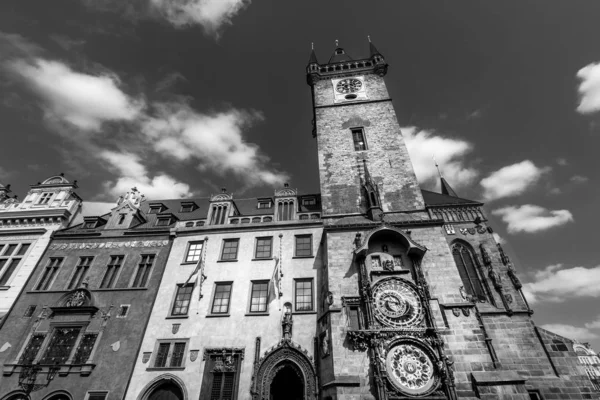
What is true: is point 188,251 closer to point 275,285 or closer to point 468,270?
point 275,285

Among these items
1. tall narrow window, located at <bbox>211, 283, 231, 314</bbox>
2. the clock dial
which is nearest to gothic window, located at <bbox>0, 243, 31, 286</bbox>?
tall narrow window, located at <bbox>211, 283, 231, 314</bbox>

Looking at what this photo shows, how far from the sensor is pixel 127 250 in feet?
72.3

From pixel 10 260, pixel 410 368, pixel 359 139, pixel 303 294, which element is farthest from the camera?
pixel 359 139

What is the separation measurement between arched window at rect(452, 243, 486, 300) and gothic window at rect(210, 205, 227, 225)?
17166 mm

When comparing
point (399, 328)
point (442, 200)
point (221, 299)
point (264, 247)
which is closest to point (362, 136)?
point (442, 200)

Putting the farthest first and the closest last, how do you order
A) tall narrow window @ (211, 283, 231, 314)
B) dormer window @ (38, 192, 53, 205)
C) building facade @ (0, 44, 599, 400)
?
dormer window @ (38, 192, 53, 205), tall narrow window @ (211, 283, 231, 314), building facade @ (0, 44, 599, 400)

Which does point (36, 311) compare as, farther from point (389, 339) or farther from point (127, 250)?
point (389, 339)

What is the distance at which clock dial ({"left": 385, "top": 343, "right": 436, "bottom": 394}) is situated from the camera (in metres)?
13.8

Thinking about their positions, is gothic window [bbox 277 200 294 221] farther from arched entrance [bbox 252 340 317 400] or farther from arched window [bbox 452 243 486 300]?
arched window [bbox 452 243 486 300]

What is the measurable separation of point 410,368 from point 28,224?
29.0 meters

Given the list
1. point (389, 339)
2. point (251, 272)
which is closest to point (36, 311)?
point (251, 272)

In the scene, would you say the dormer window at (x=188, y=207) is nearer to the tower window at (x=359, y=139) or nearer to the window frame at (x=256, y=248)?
the window frame at (x=256, y=248)

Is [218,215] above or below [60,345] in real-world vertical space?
above

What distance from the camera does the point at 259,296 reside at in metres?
18.8
